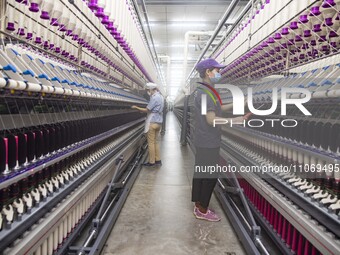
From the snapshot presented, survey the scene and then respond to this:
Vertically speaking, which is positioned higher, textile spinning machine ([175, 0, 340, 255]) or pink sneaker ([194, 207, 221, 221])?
textile spinning machine ([175, 0, 340, 255])

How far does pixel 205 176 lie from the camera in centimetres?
330

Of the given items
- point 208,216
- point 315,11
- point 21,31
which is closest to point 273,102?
point 315,11

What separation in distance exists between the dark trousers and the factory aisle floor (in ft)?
0.97

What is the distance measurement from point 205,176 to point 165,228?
691 millimetres

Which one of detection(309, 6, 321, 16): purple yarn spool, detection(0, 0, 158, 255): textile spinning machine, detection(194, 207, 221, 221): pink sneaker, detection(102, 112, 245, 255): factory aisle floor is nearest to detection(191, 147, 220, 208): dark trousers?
detection(194, 207, 221, 221): pink sneaker

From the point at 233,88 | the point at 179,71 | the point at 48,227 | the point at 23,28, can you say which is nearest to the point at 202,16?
the point at 233,88

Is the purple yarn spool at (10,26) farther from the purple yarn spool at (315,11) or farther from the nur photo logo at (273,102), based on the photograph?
the purple yarn spool at (315,11)

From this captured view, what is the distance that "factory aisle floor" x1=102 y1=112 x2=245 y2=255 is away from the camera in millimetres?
2762

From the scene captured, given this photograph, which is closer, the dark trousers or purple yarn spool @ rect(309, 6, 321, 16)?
purple yarn spool @ rect(309, 6, 321, 16)

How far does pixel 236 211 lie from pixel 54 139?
2205 mm

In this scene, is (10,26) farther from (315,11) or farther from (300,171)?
(300,171)

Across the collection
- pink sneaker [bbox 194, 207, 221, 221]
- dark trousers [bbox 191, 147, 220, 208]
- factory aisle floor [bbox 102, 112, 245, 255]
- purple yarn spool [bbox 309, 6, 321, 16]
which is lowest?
factory aisle floor [bbox 102, 112, 245, 255]

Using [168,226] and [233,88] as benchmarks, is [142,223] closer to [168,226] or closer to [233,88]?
[168,226]

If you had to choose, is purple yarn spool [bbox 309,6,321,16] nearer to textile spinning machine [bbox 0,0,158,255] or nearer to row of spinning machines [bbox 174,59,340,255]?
row of spinning machines [bbox 174,59,340,255]
